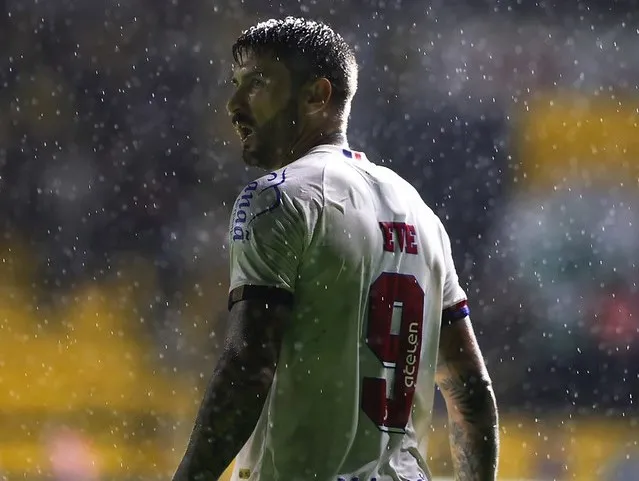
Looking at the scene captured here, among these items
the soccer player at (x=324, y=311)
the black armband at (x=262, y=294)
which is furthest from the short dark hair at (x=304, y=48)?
the black armband at (x=262, y=294)

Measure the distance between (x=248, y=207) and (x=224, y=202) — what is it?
5.95 metres

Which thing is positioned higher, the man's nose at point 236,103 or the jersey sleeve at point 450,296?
the man's nose at point 236,103

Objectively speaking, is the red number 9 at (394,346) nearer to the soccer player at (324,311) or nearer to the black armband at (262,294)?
the soccer player at (324,311)

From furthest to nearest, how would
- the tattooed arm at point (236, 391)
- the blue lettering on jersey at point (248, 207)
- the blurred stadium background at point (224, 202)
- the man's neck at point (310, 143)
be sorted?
1. the blurred stadium background at point (224, 202)
2. the man's neck at point (310, 143)
3. the blue lettering on jersey at point (248, 207)
4. the tattooed arm at point (236, 391)

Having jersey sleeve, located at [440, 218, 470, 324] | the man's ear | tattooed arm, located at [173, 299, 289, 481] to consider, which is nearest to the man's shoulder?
tattooed arm, located at [173, 299, 289, 481]

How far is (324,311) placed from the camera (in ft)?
4.56

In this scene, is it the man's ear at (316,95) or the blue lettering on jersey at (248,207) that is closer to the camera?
the blue lettering on jersey at (248,207)

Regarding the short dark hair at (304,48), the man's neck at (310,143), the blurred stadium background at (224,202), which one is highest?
the short dark hair at (304,48)

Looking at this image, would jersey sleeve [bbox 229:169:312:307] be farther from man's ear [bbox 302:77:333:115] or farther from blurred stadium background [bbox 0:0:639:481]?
blurred stadium background [bbox 0:0:639:481]

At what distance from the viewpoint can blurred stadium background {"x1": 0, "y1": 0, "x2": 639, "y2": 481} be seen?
21.7ft

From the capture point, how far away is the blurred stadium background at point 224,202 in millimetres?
6605

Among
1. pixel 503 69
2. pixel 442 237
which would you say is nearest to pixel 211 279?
pixel 503 69

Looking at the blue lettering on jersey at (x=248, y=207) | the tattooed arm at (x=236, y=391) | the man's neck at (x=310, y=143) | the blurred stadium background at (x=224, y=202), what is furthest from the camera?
the blurred stadium background at (x=224, y=202)

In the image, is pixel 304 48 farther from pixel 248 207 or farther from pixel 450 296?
pixel 450 296
